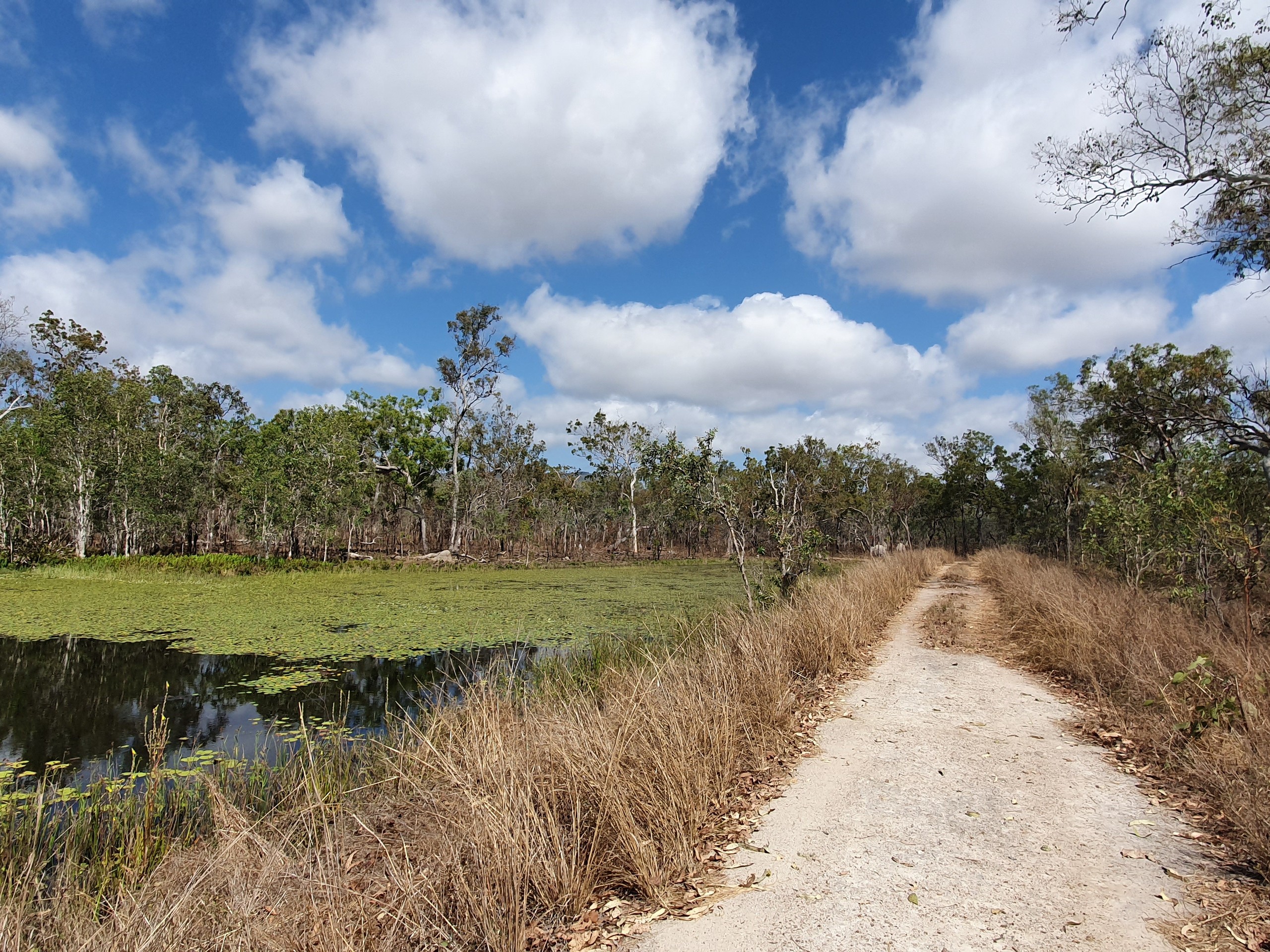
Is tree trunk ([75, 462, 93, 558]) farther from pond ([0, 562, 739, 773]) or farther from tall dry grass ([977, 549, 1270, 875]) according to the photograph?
tall dry grass ([977, 549, 1270, 875])

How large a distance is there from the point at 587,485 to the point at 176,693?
41695 millimetres

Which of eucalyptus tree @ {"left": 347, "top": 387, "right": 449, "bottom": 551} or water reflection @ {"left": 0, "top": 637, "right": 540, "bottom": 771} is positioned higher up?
eucalyptus tree @ {"left": 347, "top": 387, "right": 449, "bottom": 551}

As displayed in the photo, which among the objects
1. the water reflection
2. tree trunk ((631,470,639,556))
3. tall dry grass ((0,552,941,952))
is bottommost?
the water reflection

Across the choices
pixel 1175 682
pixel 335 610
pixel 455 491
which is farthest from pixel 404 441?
pixel 1175 682

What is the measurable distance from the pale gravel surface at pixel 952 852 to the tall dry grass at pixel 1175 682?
1.19 feet

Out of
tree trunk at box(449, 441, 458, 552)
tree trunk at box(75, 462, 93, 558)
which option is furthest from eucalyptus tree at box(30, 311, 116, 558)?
tree trunk at box(449, 441, 458, 552)

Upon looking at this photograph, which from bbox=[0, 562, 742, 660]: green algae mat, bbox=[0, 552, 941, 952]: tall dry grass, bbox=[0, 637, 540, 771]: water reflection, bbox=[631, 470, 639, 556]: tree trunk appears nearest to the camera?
bbox=[0, 552, 941, 952]: tall dry grass

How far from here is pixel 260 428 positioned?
3997 cm

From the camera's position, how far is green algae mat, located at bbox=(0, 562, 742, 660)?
11.2 metres

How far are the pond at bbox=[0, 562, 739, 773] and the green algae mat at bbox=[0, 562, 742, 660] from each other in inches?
2.7

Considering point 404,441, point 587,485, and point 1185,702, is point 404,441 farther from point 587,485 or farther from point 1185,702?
point 1185,702

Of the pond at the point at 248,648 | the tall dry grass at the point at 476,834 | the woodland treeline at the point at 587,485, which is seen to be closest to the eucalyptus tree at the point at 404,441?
the woodland treeline at the point at 587,485

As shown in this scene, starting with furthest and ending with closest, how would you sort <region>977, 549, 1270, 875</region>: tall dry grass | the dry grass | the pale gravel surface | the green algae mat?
the green algae mat → <region>977, 549, 1270, 875</region>: tall dry grass → the dry grass → the pale gravel surface

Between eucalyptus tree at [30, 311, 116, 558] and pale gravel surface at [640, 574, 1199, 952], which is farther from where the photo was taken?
eucalyptus tree at [30, 311, 116, 558]
